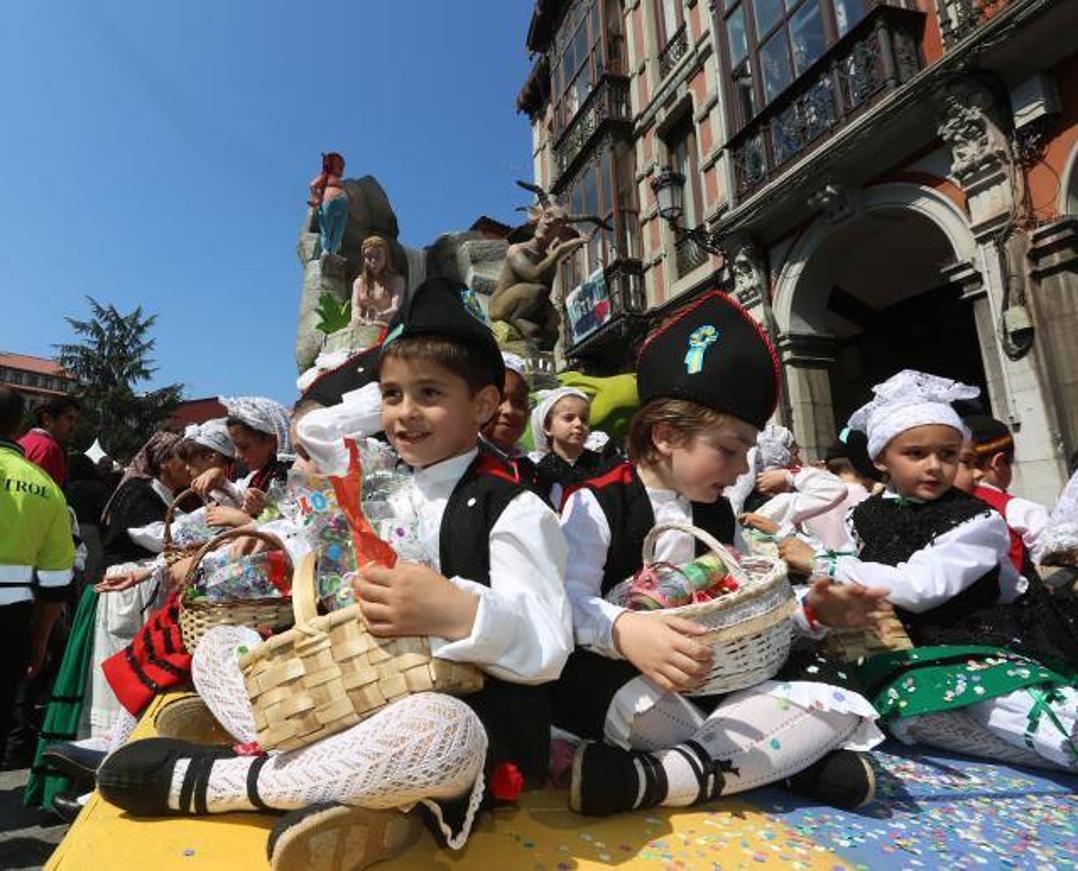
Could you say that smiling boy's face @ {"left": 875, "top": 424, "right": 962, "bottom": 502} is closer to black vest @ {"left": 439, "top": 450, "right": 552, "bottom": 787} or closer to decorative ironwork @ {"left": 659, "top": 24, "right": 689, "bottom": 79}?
black vest @ {"left": 439, "top": 450, "right": 552, "bottom": 787}

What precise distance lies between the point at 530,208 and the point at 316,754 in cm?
711

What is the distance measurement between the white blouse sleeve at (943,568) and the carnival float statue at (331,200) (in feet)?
23.3

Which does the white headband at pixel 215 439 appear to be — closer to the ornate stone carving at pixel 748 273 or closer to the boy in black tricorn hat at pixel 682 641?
the boy in black tricorn hat at pixel 682 641

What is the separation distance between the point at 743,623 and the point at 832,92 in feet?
31.3

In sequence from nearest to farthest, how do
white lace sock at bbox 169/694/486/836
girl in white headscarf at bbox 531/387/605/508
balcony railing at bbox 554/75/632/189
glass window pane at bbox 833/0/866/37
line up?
white lace sock at bbox 169/694/486/836 → girl in white headscarf at bbox 531/387/605/508 → glass window pane at bbox 833/0/866/37 → balcony railing at bbox 554/75/632/189

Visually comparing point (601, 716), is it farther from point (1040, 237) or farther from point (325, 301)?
point (1040, 237)

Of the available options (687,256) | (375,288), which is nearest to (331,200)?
(375,288)

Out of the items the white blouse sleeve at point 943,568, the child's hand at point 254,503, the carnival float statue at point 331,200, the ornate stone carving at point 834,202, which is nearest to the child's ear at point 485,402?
the white blouse sleeve at point 943,568

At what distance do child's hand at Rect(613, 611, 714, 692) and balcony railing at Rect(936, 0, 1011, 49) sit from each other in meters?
8.30

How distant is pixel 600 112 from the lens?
52.1 ft

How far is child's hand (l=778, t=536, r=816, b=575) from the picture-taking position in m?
2.21

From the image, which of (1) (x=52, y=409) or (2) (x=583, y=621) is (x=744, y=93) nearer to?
(1) (x=52, y=409)

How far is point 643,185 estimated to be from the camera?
15445 mm

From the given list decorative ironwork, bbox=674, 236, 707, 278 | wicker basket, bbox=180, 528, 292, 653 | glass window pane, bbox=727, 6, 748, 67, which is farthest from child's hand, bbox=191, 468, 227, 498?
decorative ironwork, bbox=674, 236, 707, 278
